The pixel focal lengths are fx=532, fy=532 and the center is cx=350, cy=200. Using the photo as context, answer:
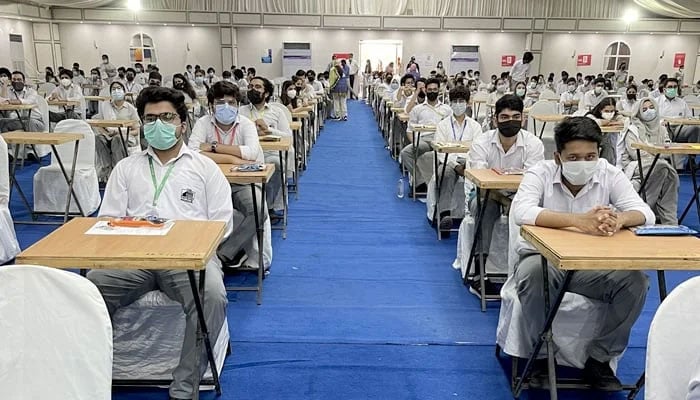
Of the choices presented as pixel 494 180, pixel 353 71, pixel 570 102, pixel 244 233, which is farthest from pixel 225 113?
pixel 353 71

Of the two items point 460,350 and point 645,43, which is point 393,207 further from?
point 645,43

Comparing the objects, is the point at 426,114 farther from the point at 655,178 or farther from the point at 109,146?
the point at 109,146

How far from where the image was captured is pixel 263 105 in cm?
556

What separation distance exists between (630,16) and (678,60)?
2.91 metres

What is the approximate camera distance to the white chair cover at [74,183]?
5023 millimetres

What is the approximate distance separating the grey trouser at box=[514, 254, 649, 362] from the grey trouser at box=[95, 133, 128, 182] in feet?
17.4

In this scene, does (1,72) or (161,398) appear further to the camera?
(1,72)

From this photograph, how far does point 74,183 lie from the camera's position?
5023mm

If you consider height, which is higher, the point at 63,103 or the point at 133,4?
the point at 133,4

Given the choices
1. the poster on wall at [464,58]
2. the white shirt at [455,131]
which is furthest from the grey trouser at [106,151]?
the poster on wall at [464,58]

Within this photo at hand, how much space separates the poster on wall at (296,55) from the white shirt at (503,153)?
702 inches

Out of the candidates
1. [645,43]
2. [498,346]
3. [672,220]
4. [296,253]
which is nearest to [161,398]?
[498,346]

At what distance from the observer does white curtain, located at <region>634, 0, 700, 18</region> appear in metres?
17.4

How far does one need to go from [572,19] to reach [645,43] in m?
3.49
